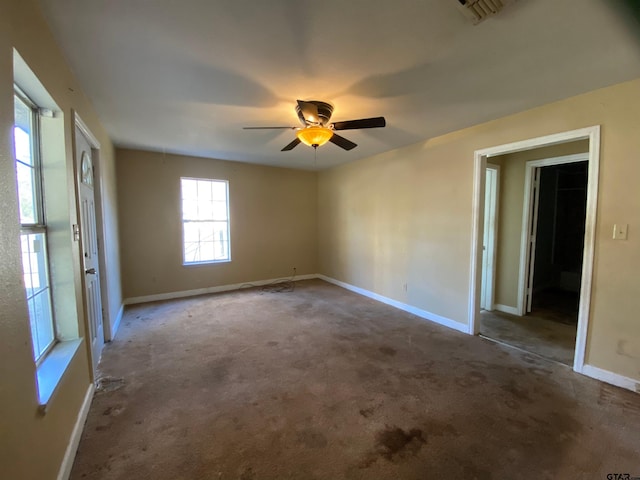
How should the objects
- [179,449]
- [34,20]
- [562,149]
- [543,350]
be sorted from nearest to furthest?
1. [34,20]
2. [179,449]
3. [543,350]
4. [562,149]

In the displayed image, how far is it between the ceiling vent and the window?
183 inches

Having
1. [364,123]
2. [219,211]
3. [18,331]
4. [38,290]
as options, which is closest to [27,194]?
[38,290]

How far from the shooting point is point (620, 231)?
2332mm

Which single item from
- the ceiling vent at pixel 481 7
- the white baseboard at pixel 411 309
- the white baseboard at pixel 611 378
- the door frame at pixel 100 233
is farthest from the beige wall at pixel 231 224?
the white baseboard at pixel 611 378

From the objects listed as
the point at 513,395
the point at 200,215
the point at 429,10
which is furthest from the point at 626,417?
the point at 200,215

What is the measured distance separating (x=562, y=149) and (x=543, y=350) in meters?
2.53

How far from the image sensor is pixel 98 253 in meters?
3.11

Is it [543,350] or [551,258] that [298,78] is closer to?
[543,350]

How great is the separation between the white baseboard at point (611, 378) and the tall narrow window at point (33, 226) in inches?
163

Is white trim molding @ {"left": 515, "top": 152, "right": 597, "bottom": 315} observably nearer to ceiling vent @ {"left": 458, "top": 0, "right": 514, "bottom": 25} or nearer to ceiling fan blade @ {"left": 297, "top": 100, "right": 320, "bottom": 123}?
ceiling vent @ {"left": 458, "top": 0, "right": 514, "bottom": 25}

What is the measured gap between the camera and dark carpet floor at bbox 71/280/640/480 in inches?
63.7

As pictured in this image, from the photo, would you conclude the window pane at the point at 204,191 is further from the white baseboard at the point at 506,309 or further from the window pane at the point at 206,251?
the white baseboard at the point at 506,309

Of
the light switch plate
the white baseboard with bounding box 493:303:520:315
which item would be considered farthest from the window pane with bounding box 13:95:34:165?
the white baseboard with bounding box 493:303:520:315

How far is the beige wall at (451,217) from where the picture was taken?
7.55ft
